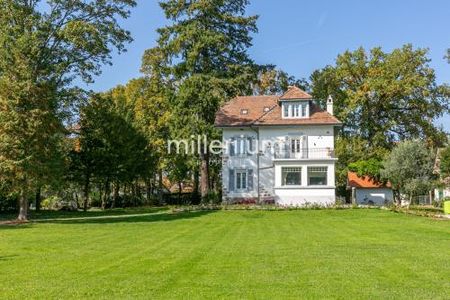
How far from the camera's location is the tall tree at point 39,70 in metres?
25.0

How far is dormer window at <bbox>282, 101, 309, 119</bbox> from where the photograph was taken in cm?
3906

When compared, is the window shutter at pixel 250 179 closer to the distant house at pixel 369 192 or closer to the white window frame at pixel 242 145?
the white window frame at pixel 242 145

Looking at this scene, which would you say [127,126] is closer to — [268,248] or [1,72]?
[1,72]

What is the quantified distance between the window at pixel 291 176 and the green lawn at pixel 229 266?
21.2 meters

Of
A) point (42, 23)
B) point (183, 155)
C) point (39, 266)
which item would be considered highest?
point (42, 23)

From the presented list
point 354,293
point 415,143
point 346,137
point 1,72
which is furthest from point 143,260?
point 346,137

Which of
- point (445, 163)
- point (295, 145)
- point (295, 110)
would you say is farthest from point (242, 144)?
point (445, 163)

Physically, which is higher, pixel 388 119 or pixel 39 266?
pixel 388 119

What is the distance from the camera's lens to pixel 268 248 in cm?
A: 1323

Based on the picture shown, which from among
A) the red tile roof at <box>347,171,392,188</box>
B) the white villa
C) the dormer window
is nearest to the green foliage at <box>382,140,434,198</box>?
the white villa

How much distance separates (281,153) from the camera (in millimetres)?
38812

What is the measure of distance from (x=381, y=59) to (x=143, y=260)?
39157mm

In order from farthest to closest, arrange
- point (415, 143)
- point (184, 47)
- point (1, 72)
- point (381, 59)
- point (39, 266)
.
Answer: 1. point (381, 59)
2. point (184, 47)
3. point (415, 143)
4. point (1, 72)
5. point (39, 266)

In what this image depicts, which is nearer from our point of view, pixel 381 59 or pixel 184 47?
pixel 184 47
